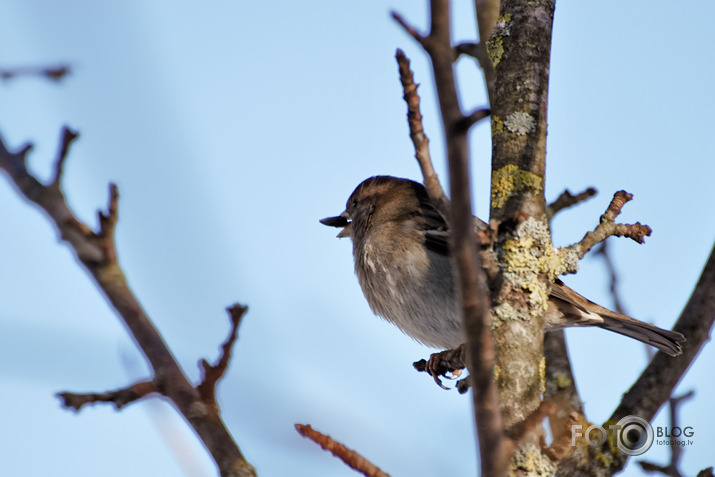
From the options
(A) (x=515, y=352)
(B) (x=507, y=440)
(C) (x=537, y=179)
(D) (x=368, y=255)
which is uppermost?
(D) (x=368, y=255)

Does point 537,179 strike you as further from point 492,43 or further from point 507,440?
point 507,440

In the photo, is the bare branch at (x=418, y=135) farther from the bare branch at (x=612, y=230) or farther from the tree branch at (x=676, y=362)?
the tree branch at (x=676, y=362)

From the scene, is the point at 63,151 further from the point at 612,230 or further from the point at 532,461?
the point at 612,230

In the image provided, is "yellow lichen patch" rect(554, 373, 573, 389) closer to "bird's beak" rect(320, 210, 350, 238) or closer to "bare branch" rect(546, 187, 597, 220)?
"bare branch" rect(546, 187, 597, 220)

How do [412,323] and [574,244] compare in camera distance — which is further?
[412,323]

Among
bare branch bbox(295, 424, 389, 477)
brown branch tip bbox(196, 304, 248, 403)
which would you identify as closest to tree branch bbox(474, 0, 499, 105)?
brown branch tip bbox(196, 304, 248, 403)

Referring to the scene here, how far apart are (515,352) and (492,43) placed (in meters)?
1.62

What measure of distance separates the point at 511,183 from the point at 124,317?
191 centimetres

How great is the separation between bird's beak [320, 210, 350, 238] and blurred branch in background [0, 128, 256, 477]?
448 cm

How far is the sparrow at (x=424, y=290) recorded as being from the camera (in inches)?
189

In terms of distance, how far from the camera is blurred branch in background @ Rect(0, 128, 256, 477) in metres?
1.96

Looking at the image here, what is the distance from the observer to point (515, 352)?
296cm

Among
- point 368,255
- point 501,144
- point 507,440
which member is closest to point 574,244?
point 501,144

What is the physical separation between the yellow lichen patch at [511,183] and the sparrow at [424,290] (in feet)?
3.99
